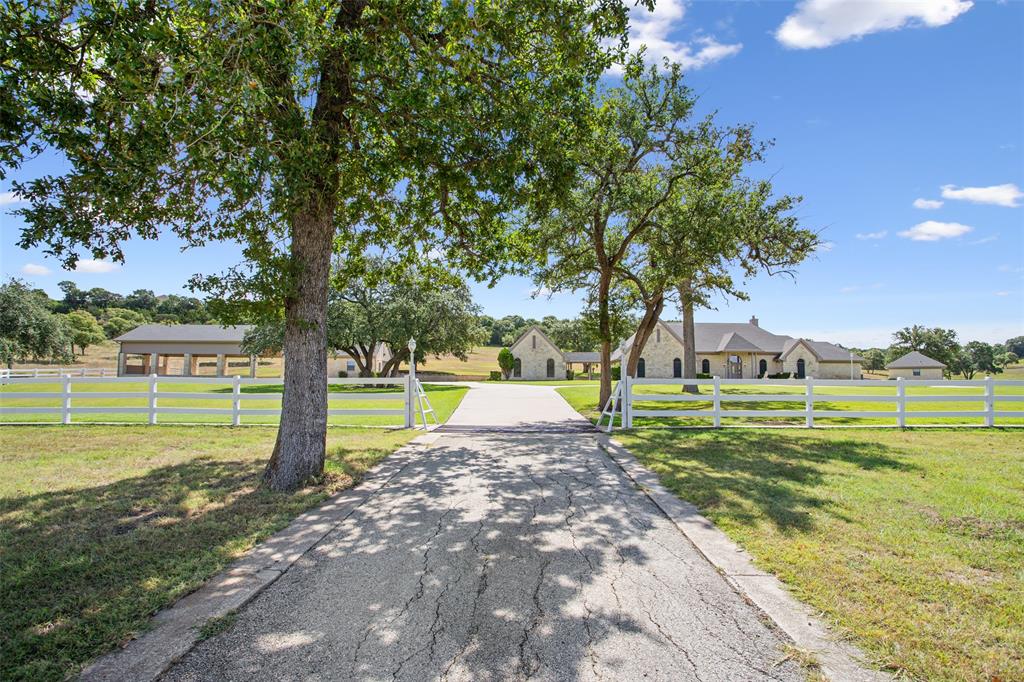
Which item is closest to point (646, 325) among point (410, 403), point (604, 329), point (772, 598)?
point (604, 329)

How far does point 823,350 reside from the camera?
5062cm

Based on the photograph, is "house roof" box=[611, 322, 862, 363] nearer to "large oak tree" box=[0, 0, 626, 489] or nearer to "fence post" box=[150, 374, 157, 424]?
"fence post" box=[150, 374, 157, 424]

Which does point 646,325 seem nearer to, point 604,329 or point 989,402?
point 604,329

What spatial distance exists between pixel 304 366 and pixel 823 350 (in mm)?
55425

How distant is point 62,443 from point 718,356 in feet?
154

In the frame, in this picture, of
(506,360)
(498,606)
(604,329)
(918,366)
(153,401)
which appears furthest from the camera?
(918,366)

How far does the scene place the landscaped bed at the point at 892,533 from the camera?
9.48 ft

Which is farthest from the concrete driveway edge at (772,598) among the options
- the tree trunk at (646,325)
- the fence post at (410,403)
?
the tree trunk at (646,325)

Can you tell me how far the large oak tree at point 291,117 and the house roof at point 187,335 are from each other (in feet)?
138

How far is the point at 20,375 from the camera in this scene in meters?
34.4

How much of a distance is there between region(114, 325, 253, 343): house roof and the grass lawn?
38034 mm

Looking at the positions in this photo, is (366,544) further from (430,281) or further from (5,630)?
(430,281)

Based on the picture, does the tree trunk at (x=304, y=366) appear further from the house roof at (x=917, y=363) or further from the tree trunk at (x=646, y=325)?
the house roof at (x=917, y=363)

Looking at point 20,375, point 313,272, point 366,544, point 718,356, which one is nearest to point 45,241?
point 313,272
